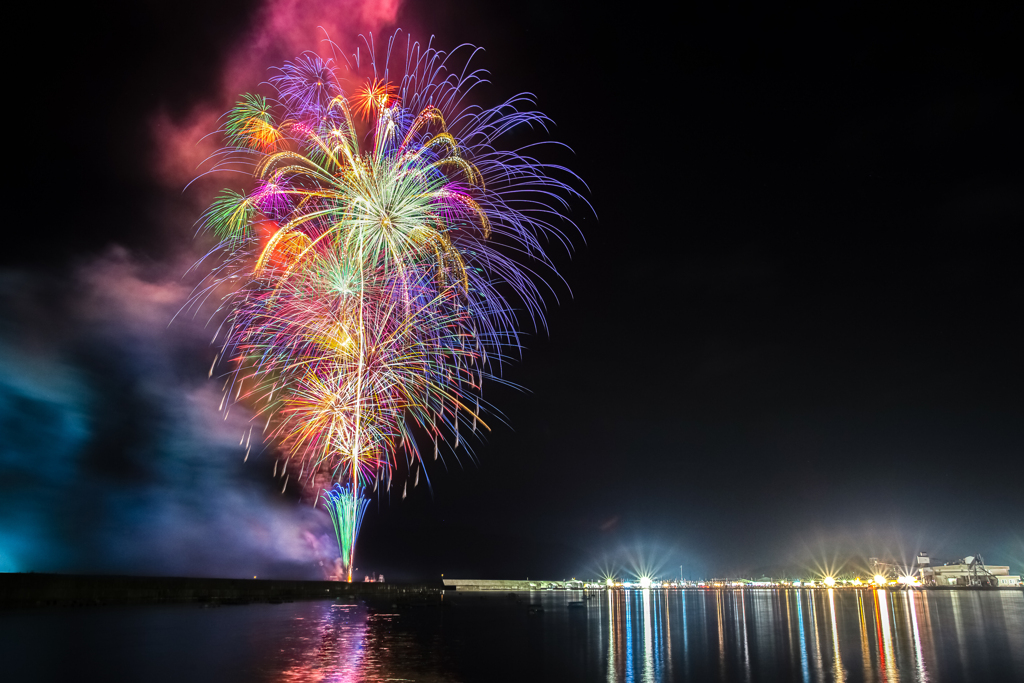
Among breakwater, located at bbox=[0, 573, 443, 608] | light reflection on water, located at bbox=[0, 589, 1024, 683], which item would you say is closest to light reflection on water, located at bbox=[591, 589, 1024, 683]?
light reflection on water, located at bbox=[0, 589, 1024, 683]

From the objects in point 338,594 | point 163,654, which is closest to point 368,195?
point 163,654

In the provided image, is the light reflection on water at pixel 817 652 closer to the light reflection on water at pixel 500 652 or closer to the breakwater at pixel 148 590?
the light reflection on water at pixel 500 652

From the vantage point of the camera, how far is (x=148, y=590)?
7012 cm

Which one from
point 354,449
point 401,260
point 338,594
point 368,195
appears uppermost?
point 368,195

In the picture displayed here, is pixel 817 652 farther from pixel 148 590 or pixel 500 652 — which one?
pixel 148 590

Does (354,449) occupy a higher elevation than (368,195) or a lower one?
lower

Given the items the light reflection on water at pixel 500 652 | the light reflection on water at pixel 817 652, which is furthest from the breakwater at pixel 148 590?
the light reflection on water at pixel 817 652

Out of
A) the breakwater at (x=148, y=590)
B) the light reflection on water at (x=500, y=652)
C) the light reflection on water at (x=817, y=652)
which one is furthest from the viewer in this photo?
the breakwater at (x=148, y=590)

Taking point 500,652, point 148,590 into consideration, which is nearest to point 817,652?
point 500,652

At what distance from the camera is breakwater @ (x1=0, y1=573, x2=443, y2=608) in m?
53.1

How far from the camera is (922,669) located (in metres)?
22.8

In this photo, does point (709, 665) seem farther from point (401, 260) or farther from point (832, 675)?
point (401, 260)

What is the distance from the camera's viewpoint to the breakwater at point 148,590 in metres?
53.1

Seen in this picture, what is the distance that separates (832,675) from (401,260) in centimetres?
2172
